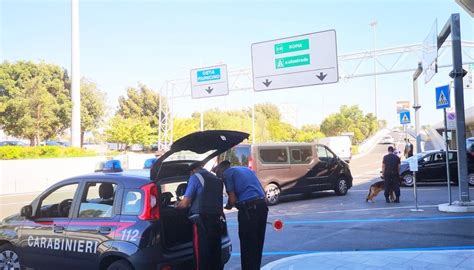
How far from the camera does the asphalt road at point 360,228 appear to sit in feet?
25.5

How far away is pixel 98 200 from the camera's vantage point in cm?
538

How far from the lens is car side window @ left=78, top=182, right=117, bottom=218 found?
5.17 metres

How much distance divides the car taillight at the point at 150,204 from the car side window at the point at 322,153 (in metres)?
10.7

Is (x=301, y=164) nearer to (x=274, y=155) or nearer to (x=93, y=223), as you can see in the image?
(x=274, y=155)

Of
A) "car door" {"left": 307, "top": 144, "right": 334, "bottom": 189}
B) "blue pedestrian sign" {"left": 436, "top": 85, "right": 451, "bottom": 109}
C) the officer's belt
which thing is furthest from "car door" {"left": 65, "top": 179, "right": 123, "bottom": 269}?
"car door" {"left": 307, "top": 144, "right": 334, "bottom": 189}

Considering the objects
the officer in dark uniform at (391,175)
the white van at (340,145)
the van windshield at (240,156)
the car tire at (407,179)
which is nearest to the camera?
the officer in dark uniform at (391,175)

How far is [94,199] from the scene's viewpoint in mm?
5410

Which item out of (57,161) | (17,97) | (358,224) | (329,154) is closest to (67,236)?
(358,224)

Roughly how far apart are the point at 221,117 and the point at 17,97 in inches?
1474

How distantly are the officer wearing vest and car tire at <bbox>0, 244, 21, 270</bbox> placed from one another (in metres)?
2.40

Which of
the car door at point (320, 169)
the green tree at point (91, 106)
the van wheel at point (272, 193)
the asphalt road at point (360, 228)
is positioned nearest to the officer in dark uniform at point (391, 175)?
the asphalt road at point (360, 228)

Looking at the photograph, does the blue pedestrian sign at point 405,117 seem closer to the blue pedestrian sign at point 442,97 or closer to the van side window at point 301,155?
the van side window at point 301,155

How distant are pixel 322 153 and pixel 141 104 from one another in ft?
158

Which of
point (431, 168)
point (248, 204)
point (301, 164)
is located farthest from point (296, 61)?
point (248, 204)
